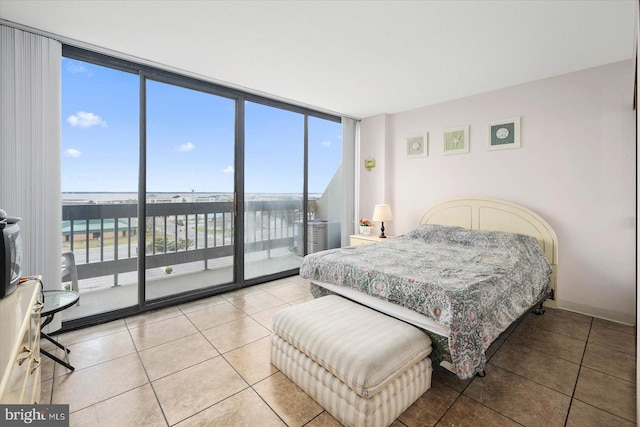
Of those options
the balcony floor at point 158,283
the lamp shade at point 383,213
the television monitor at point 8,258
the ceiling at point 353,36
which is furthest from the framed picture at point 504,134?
the television monitor at point 8,258

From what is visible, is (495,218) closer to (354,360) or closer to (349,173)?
(349,173)

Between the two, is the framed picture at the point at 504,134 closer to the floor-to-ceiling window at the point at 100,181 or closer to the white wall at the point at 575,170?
the white wall at the point at 575,170

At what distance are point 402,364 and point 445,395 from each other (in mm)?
489

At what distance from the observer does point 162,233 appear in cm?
336

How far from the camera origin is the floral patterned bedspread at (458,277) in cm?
179

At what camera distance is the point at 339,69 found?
10.1ft

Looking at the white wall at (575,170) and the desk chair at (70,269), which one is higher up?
the white wall at (575,170)

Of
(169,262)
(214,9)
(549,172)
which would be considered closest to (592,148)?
(549,172)

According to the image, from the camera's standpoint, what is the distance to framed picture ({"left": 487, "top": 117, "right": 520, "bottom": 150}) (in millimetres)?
3465

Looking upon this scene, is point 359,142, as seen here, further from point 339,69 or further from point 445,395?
point 445,395

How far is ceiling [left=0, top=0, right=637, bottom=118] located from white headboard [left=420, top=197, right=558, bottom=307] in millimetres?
1434

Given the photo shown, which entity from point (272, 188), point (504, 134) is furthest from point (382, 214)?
point (504, 134)

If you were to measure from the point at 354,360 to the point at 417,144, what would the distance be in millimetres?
3572

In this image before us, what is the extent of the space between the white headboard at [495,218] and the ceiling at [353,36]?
4.71 ft
